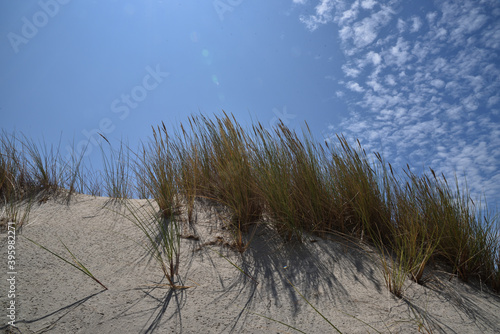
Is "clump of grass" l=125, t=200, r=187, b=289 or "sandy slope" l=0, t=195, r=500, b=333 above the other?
"clump of grass" l=125, t=200, r=187, b=289

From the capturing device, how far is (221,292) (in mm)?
2072

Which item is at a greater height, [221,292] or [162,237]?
[162,237]

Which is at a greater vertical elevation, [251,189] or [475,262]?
[251,189]

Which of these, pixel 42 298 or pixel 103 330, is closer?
pixel 103 330

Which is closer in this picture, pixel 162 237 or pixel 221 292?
pixel 221 292

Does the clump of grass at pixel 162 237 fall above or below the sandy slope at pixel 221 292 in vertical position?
above

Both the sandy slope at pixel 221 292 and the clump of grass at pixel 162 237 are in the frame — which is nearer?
the sandy slope at pixel 221 292

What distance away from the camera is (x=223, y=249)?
2484mm

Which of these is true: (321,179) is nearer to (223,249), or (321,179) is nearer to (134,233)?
(223,249)

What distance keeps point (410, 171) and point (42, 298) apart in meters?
2.85

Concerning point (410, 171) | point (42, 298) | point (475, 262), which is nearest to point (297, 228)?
point (410, 171)

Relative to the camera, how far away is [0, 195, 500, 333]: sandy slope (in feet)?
6.04

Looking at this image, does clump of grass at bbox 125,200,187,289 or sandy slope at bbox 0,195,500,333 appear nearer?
sandy slope at bbox 0,195,500,333

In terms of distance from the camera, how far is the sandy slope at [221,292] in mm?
1841
